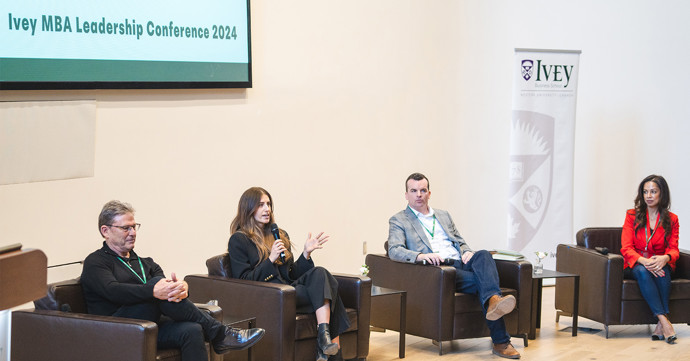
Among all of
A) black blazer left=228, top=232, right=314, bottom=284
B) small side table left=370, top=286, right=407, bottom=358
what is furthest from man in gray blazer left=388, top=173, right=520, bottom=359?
black blazer left=228, top=232, right=314, bottom=284

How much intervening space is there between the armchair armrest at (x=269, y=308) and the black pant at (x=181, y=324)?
0.48 m

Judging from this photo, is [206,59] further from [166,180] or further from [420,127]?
[420,127]

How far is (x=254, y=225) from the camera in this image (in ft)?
16.4

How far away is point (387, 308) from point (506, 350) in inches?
32.5

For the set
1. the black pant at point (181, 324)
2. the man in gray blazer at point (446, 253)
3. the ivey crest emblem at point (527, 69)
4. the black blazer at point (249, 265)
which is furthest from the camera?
the ivey crest emblem at point (527, 69)

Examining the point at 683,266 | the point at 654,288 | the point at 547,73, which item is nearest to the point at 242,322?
the point at 654,288

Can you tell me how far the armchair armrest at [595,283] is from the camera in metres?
5.93

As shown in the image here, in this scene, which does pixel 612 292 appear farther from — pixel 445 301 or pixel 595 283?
pixel 445 301

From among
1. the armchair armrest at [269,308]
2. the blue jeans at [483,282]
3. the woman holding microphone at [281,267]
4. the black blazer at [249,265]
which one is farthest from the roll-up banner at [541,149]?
the armchair armrest at [269,308]

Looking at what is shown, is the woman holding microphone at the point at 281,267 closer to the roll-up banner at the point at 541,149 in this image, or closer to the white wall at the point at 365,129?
the white wall at the point at 365,129

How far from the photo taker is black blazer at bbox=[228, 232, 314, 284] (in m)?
4.83

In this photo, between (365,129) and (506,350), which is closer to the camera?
(506,350)

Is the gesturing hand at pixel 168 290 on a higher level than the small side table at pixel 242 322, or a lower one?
higher

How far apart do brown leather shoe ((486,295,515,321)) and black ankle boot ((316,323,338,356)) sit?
1139 millimetres
